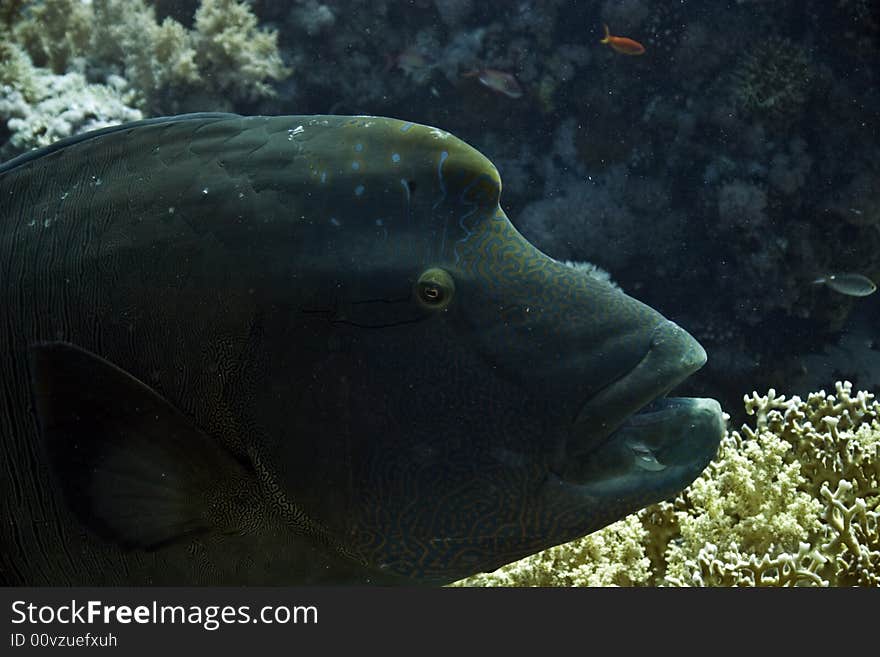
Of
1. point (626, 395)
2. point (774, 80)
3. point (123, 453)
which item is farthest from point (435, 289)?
point (774, 80)

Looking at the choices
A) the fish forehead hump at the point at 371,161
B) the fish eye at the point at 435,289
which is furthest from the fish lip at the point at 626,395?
the fish forehead hump at the point at 371,161

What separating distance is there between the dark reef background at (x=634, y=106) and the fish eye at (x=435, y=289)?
20.5 ft

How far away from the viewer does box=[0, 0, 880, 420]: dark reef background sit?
7.41 m

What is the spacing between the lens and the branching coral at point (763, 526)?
9.35 ft

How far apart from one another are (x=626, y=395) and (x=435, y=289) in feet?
1.50

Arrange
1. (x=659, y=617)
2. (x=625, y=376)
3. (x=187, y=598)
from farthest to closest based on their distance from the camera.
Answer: (x=659, y=617) → (x=187, y=598) → (x=625, y=376)

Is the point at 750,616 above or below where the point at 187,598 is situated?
below

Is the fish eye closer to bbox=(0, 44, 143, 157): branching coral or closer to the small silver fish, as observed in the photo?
bbox=(0, 44, 143, 157): branching coral

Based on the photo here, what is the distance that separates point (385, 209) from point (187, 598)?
3.48 ft

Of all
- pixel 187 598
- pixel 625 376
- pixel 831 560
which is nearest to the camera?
pixel 625 376

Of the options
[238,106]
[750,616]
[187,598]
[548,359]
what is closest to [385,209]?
[548,359]

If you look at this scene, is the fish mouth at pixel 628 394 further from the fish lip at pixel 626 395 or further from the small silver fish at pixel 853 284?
the small silver fish at pixel 853 284

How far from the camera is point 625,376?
1.38 meters

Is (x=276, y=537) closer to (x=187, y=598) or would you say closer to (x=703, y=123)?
(x=187, y=598)
